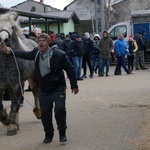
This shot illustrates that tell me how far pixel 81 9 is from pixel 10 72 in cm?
8188

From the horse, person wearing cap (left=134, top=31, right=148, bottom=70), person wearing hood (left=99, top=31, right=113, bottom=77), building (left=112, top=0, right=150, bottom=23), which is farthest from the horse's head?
building (left=112, top=0, right=150, bottom=23)

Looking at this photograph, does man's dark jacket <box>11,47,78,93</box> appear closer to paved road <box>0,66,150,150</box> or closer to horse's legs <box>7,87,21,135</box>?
paved road <box>0,66,150,150</box>

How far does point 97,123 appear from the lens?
31.3 ft

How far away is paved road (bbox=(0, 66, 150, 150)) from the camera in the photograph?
25.3 feet

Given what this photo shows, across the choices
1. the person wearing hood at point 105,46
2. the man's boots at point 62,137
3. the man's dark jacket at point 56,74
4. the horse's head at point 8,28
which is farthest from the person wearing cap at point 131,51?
the man's boots at point 62,137

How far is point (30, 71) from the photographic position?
32.0ft

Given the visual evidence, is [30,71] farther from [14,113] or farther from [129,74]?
[129,74]

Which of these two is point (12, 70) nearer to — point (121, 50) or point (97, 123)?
point (97, 123)

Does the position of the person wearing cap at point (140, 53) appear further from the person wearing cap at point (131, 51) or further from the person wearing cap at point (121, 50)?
the person wearing cap at point (121, 50)

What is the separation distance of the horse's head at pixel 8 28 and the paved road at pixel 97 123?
1.79m

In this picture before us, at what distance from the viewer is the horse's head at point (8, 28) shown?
841 cm

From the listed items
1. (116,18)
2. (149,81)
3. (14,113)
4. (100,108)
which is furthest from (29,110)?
(116,18)

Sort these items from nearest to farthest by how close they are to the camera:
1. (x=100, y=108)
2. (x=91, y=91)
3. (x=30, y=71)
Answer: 1. (x=30, y=71)
2. (x=100, y=108)
3. (x=91, y=91)

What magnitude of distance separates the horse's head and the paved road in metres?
1.79
